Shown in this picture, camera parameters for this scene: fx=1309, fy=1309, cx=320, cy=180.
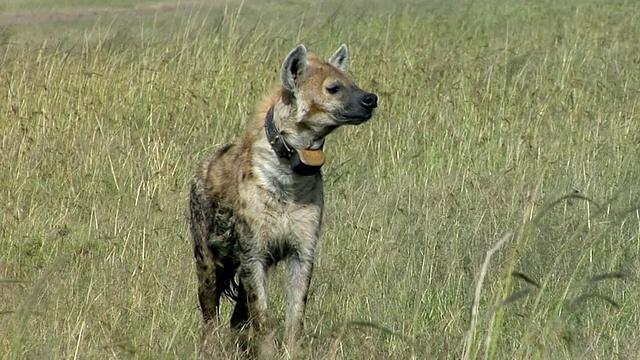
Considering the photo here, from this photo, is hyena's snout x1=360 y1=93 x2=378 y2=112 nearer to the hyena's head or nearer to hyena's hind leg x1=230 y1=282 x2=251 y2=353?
the hyena's head

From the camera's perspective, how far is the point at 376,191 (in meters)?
7.16

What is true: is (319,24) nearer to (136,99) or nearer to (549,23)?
(549,23)

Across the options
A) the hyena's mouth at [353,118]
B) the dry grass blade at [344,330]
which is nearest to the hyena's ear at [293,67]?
the hyena's mouth at [353,118]

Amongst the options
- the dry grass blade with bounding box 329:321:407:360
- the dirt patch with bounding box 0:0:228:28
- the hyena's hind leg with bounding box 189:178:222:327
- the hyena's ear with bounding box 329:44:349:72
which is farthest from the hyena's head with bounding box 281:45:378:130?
the dirt patch with bounding box 0:0:228:28

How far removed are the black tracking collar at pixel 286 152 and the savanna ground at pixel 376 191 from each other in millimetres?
616

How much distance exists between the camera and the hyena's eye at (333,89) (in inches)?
209

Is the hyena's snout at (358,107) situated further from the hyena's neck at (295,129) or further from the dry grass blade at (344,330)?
the dry grass blade at (344,330)

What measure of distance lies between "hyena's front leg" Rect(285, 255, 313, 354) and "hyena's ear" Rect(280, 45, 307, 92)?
0.72 metres

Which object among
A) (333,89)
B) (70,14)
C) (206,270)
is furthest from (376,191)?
(70,14)

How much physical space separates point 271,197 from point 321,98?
483 millimetres

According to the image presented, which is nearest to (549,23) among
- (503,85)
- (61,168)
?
(503,85)

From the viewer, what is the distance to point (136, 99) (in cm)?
898

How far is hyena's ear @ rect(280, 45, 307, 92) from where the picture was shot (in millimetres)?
5266

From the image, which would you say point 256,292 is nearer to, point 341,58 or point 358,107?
point 358,107
